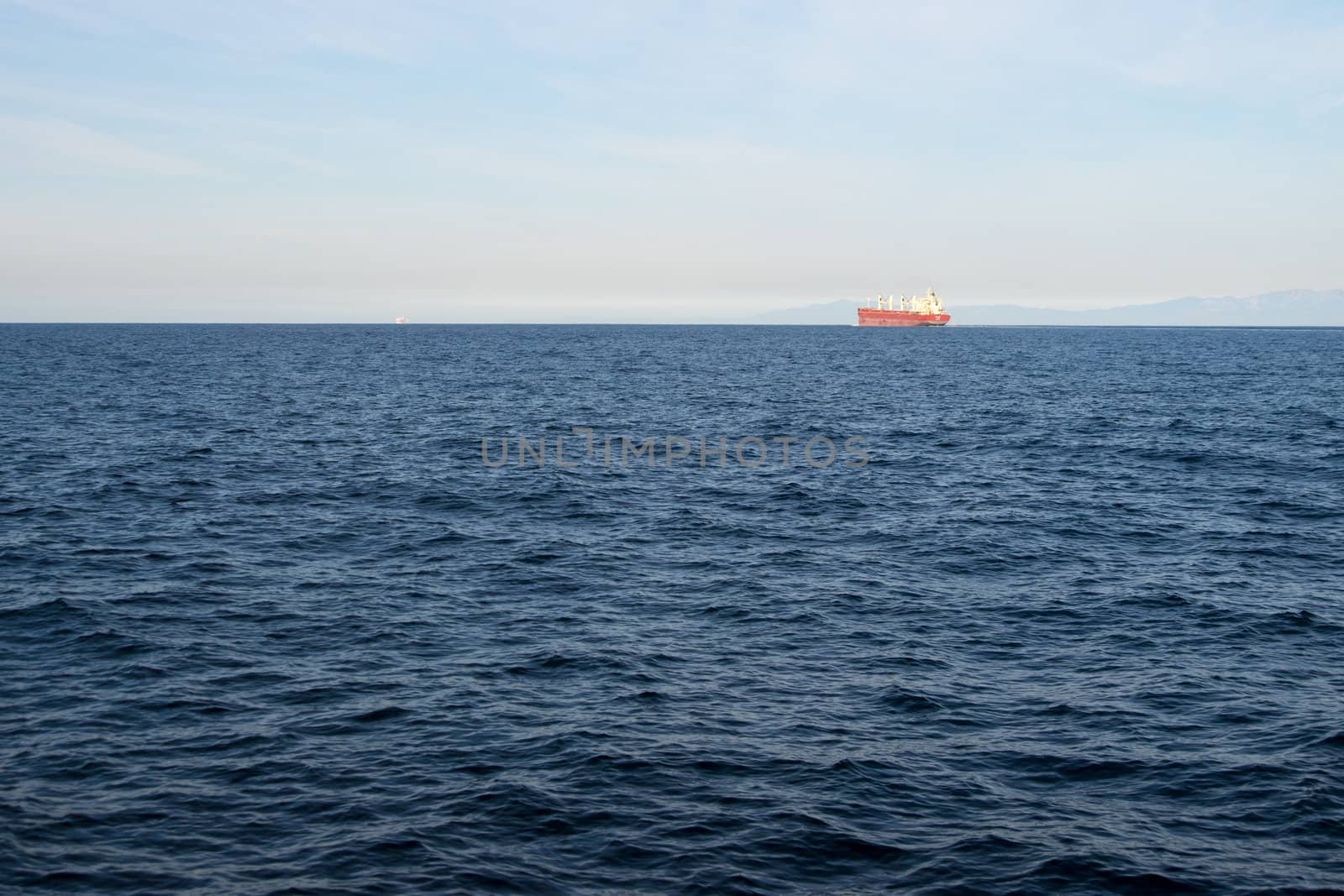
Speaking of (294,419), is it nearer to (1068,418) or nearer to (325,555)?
(325,555)

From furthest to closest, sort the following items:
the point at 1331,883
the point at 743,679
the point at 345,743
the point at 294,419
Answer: the point at 294,419, the point at 743,679, the point at 345,743, the point at 1331,883

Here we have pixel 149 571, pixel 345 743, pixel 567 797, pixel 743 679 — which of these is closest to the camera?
pixel 567 797

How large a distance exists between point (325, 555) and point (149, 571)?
18.2 feet

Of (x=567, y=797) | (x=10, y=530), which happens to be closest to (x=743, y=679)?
(x=567, y=797)

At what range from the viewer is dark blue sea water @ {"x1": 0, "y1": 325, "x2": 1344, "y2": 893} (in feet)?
59.4

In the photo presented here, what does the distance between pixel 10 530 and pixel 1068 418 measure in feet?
230

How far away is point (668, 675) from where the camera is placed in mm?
26172

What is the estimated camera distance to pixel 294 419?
77.4 meters

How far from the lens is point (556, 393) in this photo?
107 meters

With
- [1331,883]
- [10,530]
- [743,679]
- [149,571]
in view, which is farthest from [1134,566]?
[10,530]

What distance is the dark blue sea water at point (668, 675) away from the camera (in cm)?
1811

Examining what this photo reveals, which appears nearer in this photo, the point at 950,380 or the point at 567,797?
the point at 567,797

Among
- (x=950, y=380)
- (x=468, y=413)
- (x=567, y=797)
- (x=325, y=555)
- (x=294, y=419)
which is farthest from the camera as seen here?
(x=950, y=380)

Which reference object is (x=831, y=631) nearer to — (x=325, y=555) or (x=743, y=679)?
(x=743, y=679)
